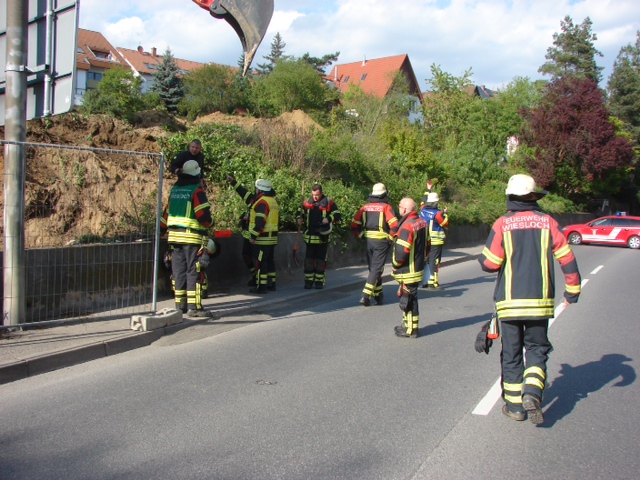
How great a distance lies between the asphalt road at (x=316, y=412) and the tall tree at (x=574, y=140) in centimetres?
3318

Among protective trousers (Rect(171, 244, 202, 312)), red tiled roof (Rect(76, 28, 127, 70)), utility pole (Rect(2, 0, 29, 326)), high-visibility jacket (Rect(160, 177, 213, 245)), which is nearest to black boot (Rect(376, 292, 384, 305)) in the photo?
protective trousers (Rect(171, 244, 202, 312))

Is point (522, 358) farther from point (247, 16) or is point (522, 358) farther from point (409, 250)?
point (247, 16)

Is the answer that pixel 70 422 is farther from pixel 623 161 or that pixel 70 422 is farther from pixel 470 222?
pixel 623 161

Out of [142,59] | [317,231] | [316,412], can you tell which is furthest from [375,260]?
[142,59]

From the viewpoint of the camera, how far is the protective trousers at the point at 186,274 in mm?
7875

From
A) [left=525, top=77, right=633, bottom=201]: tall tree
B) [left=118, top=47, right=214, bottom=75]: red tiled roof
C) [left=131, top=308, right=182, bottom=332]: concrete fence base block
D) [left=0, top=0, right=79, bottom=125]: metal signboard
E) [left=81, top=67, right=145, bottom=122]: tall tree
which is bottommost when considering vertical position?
[left=131, top=308, right=182, bottom=332]: concrete fence base block

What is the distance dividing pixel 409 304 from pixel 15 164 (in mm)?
4805

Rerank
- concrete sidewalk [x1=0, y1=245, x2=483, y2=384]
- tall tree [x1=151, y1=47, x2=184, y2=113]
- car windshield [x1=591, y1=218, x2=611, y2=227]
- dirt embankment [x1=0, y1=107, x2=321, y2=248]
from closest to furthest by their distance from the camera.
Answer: concrete sidewalk [x1=0, y1=245, x2=483, y2=384] → dirt embankment [x1=0, y1=107, x2=321, y2=248] → car windshield [x1=591, y1=218, x2=611, y2=227] → tall tree [x1=151, y1=47, x2=184, y2=113]

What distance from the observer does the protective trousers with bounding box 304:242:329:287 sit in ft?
36.9

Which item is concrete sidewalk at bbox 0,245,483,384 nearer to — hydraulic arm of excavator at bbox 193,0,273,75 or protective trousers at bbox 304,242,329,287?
protective trousers at bbox 304,242,329,287

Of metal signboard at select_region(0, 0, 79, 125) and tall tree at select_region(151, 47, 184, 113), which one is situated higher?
tall tree at select_region(151, 47, 184, 113)

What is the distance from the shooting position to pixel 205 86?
29.9m

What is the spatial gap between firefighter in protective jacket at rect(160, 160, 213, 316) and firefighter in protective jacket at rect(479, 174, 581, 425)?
412 centimetres

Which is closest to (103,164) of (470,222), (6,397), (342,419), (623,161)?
(6,397)
